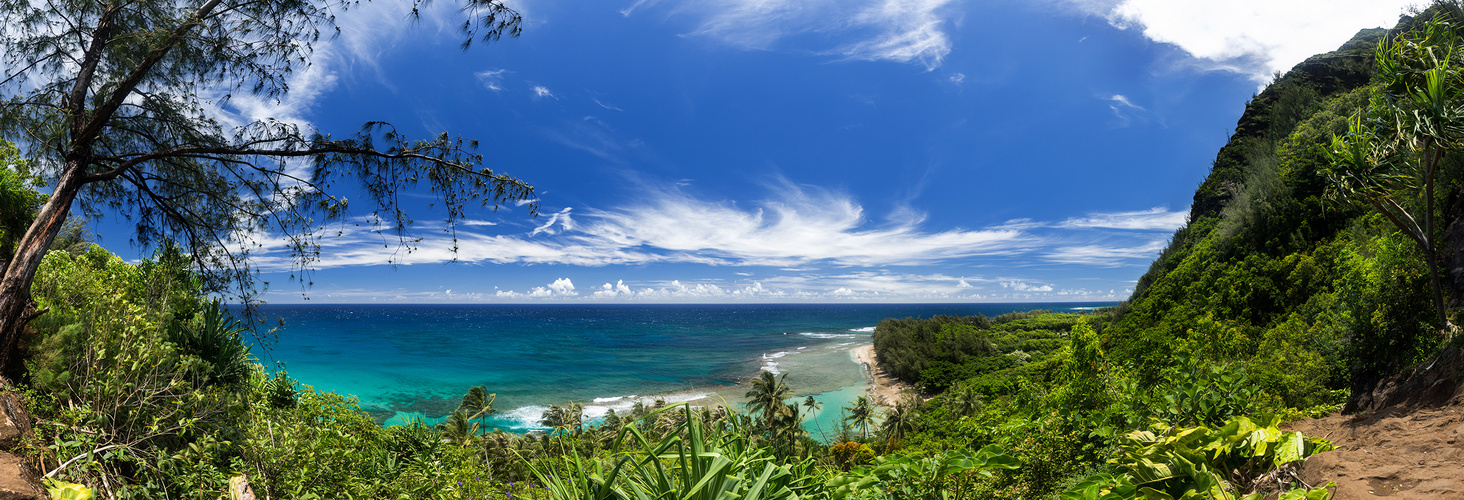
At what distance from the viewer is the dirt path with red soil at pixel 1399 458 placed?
2205 mm

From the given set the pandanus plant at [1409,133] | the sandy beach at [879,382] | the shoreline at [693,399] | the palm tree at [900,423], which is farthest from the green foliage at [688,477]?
A: the sandy beach at [879,382]

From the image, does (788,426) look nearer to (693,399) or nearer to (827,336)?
(693,399)

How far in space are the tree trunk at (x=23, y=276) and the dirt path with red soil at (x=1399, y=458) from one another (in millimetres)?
8061

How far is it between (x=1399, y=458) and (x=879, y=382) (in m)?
52.8

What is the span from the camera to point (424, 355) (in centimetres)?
7625

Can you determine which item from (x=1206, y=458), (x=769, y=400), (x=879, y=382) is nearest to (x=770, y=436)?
(x=1206, y=458)

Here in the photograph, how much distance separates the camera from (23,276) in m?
3.98

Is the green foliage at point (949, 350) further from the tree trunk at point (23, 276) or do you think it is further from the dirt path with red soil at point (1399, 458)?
the tree trunk at point (23, 276)

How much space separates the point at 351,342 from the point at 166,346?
361 ft

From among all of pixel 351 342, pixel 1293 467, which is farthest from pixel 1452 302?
pixel 351 342

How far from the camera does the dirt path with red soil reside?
221 cm

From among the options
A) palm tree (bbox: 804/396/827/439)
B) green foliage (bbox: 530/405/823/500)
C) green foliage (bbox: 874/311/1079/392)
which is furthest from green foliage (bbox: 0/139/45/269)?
green foliage (bbox: 874/311/1079/392)

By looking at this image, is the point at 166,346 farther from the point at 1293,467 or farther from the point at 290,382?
the point at 1293,467

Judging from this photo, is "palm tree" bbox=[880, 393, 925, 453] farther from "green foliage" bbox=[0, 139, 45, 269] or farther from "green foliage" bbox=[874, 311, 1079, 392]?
"green foliage" bbox=[0, 139, 45, 269]
